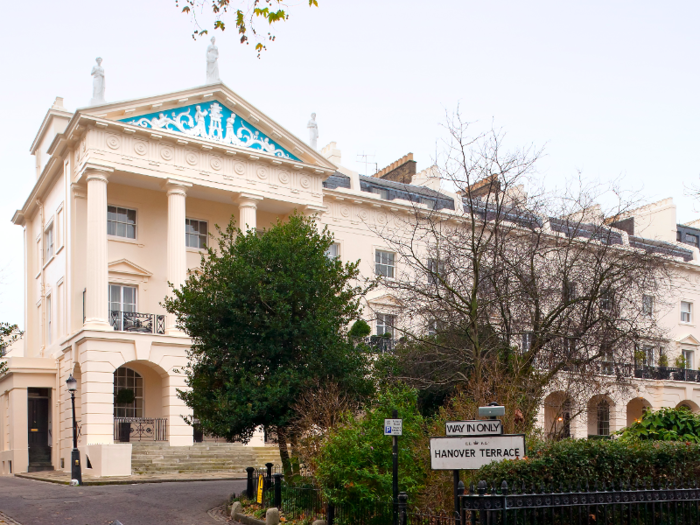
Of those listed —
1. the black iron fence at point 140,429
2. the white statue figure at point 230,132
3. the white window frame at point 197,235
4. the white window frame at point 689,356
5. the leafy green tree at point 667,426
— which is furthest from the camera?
the white window frame at point 689,356

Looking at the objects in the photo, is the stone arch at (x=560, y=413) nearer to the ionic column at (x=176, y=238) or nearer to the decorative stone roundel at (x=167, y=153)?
the ionic column at (x=176, y=238)

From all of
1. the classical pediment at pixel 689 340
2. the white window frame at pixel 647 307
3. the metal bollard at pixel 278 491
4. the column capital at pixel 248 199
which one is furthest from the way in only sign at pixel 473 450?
the classical pediment at pixel 689 340

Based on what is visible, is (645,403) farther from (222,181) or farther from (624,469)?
(624,469)

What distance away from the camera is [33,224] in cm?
4000

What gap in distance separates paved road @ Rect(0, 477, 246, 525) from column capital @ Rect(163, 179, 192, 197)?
520 inches

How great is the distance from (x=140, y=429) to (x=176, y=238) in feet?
25.0

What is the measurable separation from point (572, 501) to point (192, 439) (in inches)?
909

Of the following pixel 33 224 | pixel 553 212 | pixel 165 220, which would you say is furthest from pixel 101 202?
pixel 553 212

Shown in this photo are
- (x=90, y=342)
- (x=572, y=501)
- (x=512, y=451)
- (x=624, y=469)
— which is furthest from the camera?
(x=90, y=342)

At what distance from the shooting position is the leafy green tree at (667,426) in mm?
14012

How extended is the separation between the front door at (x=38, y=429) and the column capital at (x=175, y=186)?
35.6 feet

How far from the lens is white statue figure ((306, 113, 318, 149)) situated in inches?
1436

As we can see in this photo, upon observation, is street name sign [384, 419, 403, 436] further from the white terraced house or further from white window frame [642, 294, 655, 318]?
the white terraced house

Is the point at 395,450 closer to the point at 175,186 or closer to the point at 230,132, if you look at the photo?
the point at 175,186
